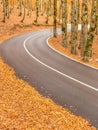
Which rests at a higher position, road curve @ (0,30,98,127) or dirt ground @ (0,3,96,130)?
dirt ground @ (0,3,96,130)

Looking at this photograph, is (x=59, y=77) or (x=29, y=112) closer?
(x=29, y=112)

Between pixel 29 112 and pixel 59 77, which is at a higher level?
pixel 29 112

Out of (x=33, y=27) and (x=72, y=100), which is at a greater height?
(x=72, y=100)

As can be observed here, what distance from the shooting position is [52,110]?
46.5 feet

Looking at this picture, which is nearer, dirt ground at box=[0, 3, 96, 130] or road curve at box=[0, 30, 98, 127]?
dirt ground at box=[0, 3, 96, 130]

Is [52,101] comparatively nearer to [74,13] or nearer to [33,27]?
[74,13]

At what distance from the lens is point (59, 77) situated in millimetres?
20094

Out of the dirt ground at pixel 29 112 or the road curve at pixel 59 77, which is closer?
the dirt ground at pixel 29 112

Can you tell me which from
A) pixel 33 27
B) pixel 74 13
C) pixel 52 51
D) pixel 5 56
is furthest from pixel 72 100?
pixel 33 27

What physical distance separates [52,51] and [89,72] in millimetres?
8741

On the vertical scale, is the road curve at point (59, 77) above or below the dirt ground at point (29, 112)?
below

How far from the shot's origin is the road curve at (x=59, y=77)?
602 inches

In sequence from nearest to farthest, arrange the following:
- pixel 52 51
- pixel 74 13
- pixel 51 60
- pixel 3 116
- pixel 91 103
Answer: pixel 3 116
pixel 91 103
pixel 51 60
pixel 52 51
pixel 74 13

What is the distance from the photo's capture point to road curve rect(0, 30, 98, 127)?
15.3m
